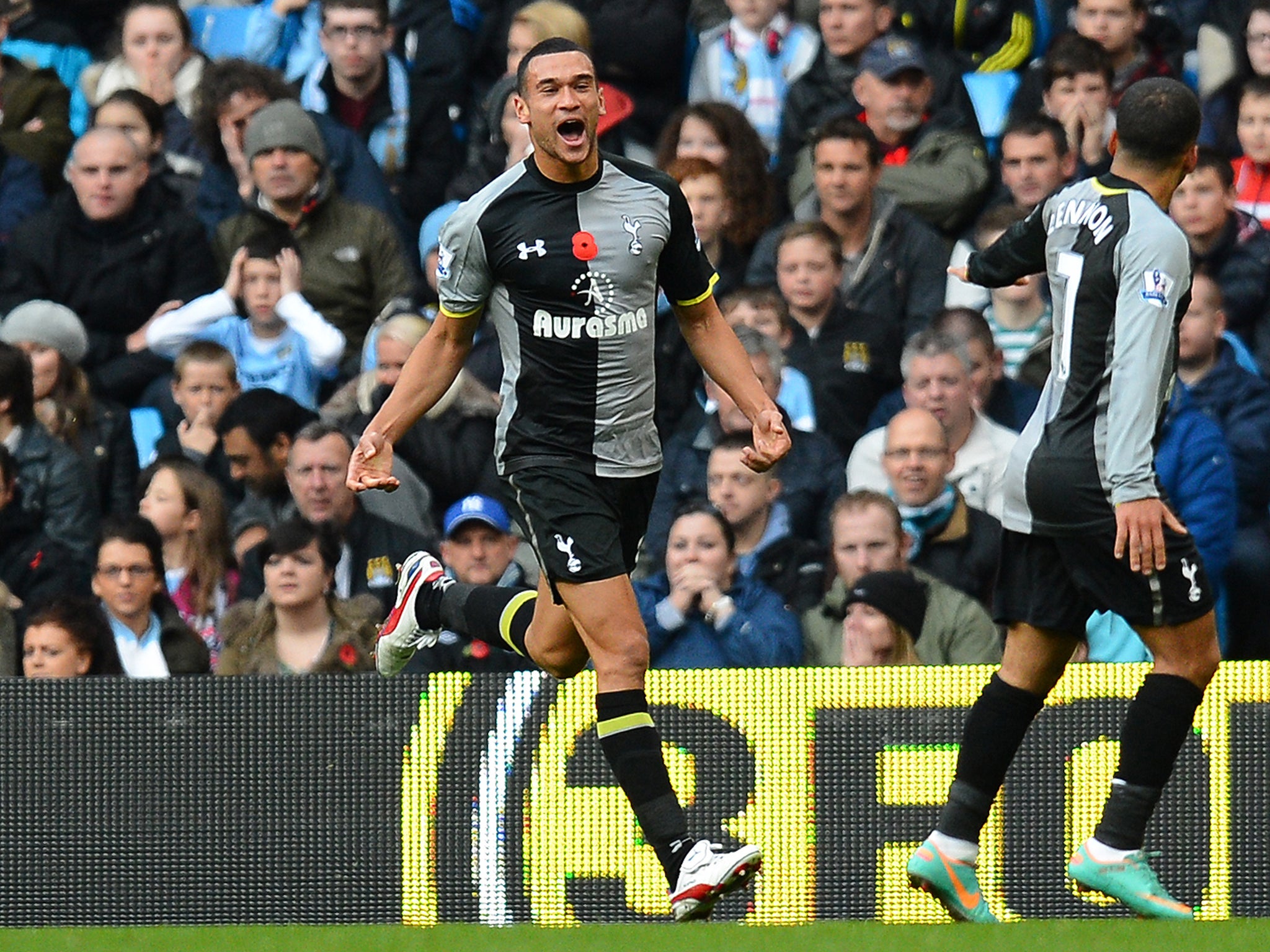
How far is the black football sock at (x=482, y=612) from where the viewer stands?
6379mm

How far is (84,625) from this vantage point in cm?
798

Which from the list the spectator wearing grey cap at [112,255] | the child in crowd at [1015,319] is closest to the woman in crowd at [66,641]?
the spectator wearing grey cap at [112,255]

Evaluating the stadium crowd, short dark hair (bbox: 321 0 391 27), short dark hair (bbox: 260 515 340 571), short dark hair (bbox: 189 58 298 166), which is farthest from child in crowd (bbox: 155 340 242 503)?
short dark hair (bbox: 321 0 391 27)

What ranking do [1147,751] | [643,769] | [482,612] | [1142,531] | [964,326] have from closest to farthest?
[1142,531] → [1147,751] → [643,769] → [482,612] → [964,326]

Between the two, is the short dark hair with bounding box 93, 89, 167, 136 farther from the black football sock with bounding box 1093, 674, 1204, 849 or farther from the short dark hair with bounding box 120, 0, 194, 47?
the black football sock with bounding box 1093, 674, 1204, 849

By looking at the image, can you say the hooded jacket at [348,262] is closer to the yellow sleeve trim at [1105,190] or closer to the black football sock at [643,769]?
the black football sock at [643,769]

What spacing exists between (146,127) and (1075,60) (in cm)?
437

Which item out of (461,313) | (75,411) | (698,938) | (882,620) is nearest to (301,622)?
(75,411)

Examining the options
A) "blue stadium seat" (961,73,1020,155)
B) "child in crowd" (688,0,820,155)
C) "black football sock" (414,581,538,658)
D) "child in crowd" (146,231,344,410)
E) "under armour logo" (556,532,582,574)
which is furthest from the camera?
"child in crowd" (688,0,820,155)

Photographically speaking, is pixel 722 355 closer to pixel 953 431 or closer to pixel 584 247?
pixel 584 247

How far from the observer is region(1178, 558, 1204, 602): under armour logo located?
537 centimetres

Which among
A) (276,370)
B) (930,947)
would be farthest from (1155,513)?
(276,370)

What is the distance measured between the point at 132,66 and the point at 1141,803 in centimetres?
749

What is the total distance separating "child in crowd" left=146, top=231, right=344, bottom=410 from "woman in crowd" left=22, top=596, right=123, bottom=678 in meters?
1.87
